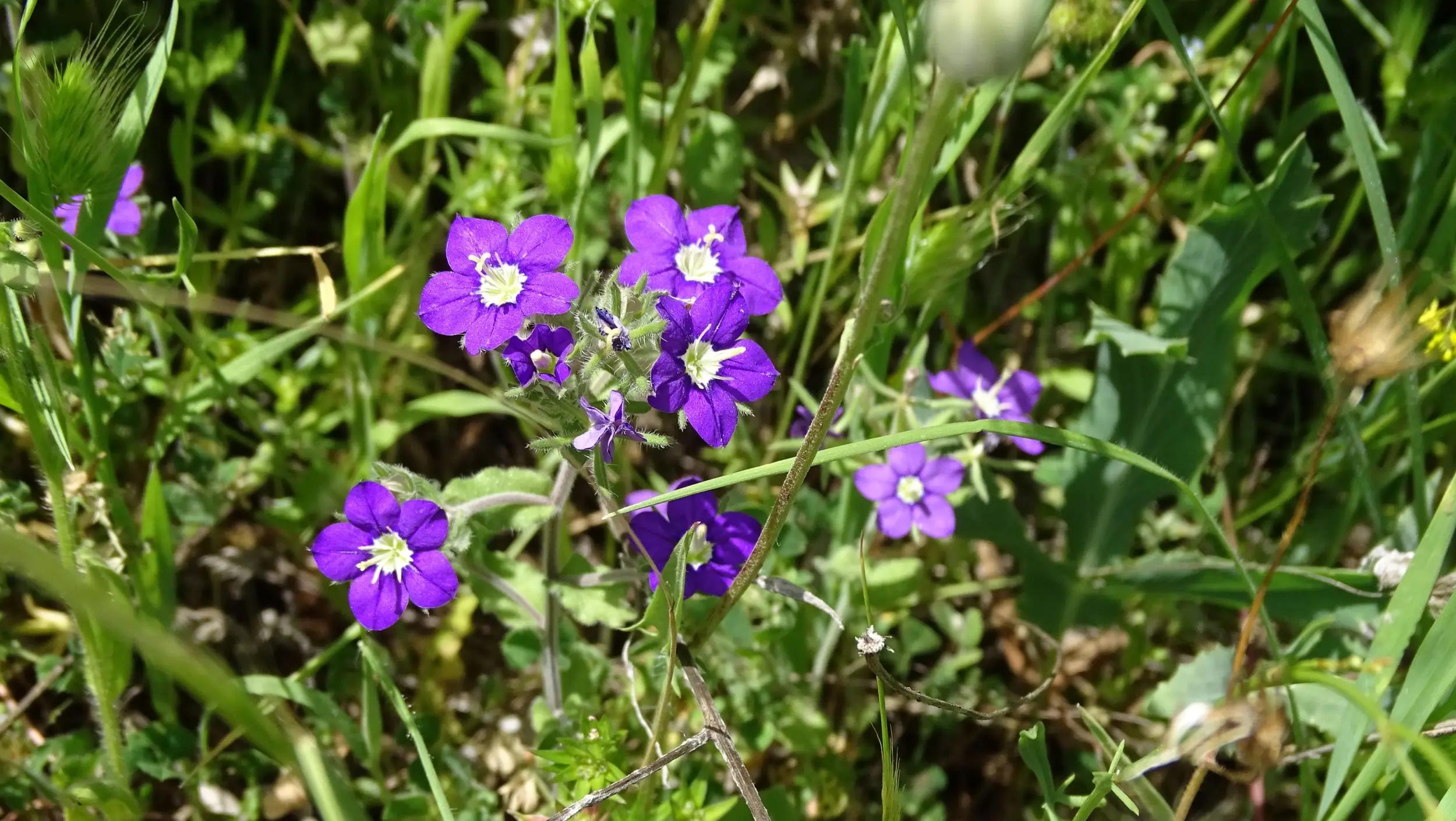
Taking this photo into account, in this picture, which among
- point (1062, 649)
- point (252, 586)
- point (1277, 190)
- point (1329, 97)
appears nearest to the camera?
point (1277, 190)

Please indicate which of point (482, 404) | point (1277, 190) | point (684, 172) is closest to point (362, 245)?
point (482, 404)

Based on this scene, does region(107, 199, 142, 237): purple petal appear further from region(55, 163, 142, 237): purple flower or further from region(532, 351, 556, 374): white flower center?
region(532, 351, 556, 374): white flower center

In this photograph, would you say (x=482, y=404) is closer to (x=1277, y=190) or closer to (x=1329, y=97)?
(x=1277, y=190)

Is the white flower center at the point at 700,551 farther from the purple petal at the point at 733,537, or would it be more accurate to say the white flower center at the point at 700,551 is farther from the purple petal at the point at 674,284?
the purple petal at the point at 674,284

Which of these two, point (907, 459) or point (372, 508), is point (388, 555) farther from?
point (907, 459)

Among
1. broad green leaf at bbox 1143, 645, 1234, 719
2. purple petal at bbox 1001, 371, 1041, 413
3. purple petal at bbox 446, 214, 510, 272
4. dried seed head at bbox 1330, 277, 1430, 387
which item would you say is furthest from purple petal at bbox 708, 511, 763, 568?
broad green leaf at bbox 1143, 645, 1234, 719

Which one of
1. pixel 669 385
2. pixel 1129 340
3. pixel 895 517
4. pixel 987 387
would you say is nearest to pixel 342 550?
pixel 669 385
